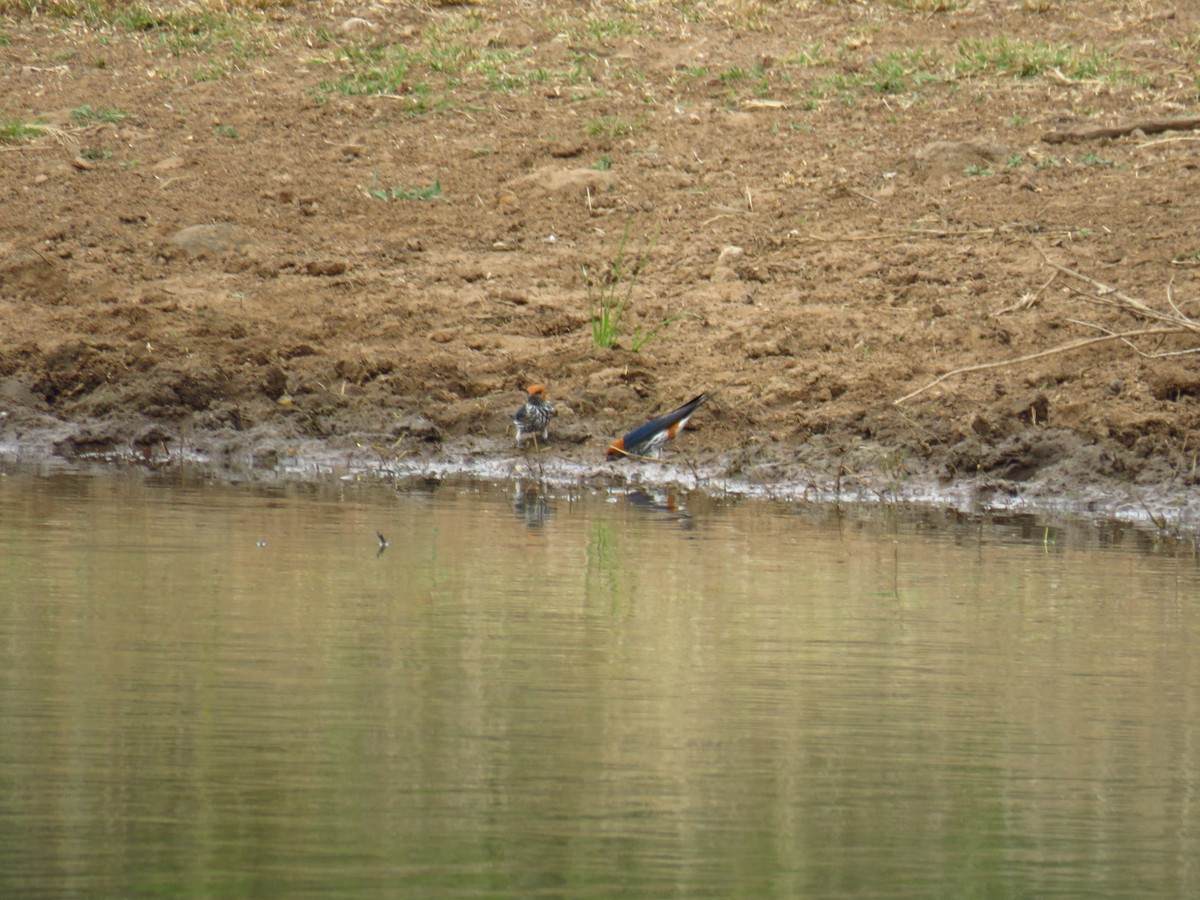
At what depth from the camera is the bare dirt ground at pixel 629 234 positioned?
1111 centimetres

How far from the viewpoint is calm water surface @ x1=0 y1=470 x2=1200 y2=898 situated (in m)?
3.54

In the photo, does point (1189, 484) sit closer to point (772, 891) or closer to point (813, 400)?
point (813, 400)

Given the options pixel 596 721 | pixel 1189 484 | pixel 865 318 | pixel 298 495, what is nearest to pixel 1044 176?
pixel 865 318

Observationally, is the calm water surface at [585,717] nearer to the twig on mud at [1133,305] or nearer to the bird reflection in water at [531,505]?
the bird reflection in water at [531,505]

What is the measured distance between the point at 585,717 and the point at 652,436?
6178mm

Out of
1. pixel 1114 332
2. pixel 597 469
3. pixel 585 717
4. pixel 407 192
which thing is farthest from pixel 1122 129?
pixel 585 717

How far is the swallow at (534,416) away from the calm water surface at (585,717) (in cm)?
295

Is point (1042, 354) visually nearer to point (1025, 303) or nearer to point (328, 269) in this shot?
point (1025, 303)

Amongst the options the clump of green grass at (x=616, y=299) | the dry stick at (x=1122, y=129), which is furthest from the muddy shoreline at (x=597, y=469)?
the dry stick at (x=1122, y=129)

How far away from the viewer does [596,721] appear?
4.55 meters

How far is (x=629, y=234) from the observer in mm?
13414

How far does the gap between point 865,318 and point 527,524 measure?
411 cm

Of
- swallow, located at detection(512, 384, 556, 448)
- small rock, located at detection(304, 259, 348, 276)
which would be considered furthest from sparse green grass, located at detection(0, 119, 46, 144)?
swallow, located at detection(512, 384, 556, 448)

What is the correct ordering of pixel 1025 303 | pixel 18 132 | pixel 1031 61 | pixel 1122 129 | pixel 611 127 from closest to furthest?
1. pixel 1025 303
2. pixel 1122 129
3. pixel 611 127
4. pixel 1031 61
5. pixel 18 132
